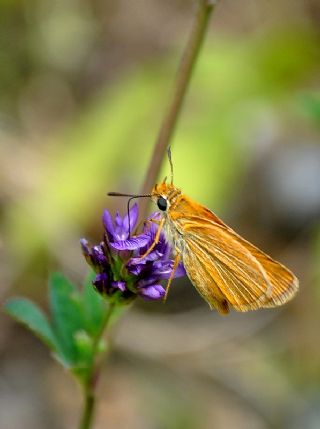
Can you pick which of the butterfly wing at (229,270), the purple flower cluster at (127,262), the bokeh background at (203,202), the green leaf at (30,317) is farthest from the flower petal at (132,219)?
the bokeh background at (203,202)

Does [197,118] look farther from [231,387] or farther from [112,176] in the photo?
[231,387]

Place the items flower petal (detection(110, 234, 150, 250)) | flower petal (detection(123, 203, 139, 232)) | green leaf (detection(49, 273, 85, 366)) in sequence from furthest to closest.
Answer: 1. green leaf (detection(49, 273, 85, 366))
2. flower petal (detection(123, 203, 139, 232))
3. flower petal (detection(110, 234, 150, 250))

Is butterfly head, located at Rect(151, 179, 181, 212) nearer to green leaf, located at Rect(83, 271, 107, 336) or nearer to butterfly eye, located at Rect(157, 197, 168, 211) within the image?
butterfly eye, located at Rect(157, 197, 168, 211)

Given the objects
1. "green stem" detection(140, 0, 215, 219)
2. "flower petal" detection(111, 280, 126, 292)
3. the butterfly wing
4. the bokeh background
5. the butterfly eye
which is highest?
"green stem" detection(140, 0, 215, 219)

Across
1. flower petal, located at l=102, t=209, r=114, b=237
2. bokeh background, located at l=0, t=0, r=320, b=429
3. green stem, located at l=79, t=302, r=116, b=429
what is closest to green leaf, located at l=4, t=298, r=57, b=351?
green stem, located at l=79, t=302, r=116, b=429

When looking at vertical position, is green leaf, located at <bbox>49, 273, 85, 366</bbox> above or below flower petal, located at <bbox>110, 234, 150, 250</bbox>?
below

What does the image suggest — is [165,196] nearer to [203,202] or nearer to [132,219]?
[132,219]

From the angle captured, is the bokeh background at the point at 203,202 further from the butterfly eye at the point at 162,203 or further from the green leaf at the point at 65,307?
the butterfly eye at the point at 162,203
